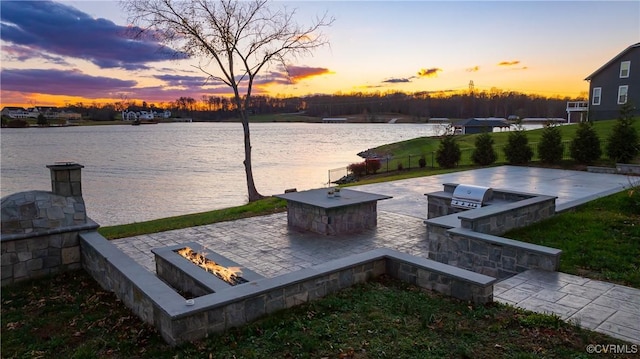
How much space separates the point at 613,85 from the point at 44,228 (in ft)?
113

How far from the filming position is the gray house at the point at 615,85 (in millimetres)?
27047

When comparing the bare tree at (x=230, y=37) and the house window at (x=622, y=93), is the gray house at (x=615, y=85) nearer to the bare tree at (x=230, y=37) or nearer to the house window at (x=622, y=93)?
the house window at (x=622, y=93)

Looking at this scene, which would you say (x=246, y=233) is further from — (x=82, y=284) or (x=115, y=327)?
(x=115, y=327)

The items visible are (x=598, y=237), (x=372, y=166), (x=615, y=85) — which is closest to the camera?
(x=598, y=237)

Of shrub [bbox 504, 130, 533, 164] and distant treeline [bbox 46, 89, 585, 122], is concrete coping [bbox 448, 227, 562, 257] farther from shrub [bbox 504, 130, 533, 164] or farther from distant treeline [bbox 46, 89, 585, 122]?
distant treeline [bbox 46, 89, 585, 122]

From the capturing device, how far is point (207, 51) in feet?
52.7

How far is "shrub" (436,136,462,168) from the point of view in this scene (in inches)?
776

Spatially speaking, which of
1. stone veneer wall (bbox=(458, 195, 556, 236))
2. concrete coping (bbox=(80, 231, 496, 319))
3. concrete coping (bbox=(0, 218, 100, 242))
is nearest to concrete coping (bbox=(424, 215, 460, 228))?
stone veneer wall (bbox=(458, 195, 556, 236))

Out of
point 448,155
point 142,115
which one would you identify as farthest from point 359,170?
point 142,115

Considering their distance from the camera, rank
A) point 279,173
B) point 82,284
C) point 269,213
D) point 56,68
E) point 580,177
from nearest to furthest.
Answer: point 82,284
point 269,213
point 580,177
point 56,68
point 279,173

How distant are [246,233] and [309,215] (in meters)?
1.31

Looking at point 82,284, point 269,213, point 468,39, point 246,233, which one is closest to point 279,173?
point 468,39

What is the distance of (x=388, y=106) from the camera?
91.5m

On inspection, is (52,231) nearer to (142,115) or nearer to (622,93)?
(622,93)
